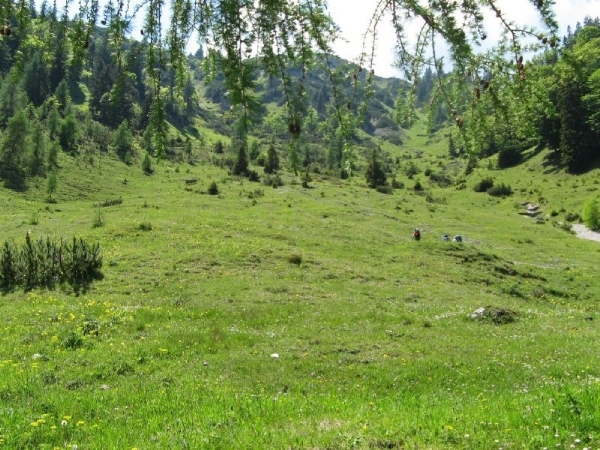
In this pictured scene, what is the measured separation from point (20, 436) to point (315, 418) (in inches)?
180

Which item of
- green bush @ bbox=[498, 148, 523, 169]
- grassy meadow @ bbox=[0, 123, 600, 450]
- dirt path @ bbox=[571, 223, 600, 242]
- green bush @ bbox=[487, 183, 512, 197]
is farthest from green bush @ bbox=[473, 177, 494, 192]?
grassy meadow @ bbox=[0, 123, 600, 450]

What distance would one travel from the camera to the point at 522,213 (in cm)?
6431

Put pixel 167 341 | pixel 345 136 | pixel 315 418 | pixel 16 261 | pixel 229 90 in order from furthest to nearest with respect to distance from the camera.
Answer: pixel 16 261 < pixel 167 341 < pixel 315 418 < pixel 345 136 < pixel 229 90

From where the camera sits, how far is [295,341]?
14250 mm

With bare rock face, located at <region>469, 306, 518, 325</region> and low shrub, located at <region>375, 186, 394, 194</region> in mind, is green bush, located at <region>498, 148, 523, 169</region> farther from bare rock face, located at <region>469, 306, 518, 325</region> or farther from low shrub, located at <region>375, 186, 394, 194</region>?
bare rock face, located at <region>469, 306, 518, 325</region>

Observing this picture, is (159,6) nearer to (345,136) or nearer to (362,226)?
(345,136)

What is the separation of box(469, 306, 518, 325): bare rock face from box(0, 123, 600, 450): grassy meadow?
0.37 m

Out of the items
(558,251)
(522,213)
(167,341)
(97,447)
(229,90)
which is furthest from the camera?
(522,213)

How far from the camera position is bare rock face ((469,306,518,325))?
57.9 ft

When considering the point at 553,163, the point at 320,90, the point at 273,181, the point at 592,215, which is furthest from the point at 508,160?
the point at 320,90

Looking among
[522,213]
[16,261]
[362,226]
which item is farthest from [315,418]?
[522,213]

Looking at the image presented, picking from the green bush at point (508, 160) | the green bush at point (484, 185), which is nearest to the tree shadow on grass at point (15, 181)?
the green bush at point (484, 185)

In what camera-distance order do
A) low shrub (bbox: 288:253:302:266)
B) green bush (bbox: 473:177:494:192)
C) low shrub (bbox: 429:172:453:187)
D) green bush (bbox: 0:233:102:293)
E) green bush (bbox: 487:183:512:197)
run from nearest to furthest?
green bush (bbox: 0:233:102:293) → low shrub (bbox: 288:253:302:266) → green bush (bbox: 487:183:512:197) → green bush (bbox: 473:177:494:192) → low shrub (bbox: 429:172:453:187)

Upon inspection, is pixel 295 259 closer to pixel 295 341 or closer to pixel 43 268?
pixel 295 341
